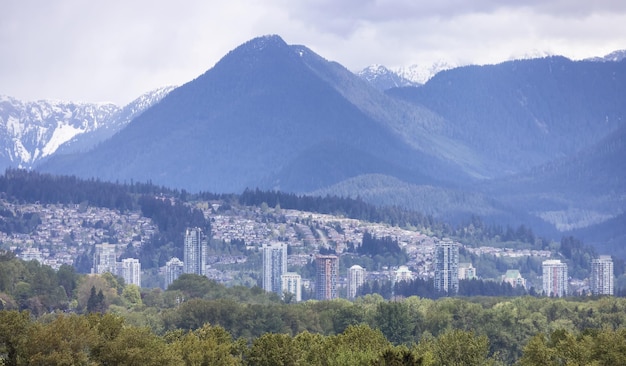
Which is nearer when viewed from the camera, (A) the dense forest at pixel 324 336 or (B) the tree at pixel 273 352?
(A) the dense forest at pixel 324 336

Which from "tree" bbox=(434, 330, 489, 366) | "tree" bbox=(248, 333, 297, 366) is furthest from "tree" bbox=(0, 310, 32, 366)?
"tree" bbox=(434, 330, 489, 366)

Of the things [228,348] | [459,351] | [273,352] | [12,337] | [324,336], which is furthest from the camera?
[324,336]

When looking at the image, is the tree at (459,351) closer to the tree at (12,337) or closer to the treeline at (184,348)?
the treeline at (184,348)

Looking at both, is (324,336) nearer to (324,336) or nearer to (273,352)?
(324,336)

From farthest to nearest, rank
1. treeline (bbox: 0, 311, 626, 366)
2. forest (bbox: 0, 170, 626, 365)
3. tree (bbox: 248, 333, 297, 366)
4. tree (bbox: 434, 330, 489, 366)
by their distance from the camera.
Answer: tree (bbox: 434, 330, 489, 366), tree (bbox: 248, 333, 297, 366), forest (bbox: 0, 170, 626, 365), treeline (bbox: 0, 311, 626, 366)

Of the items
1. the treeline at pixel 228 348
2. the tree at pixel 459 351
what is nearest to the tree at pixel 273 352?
the treeline at pixel 228 348

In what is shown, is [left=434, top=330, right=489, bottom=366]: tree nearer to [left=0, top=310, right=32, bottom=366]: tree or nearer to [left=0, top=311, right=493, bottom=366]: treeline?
[left=0, top=311, right=493, bottom=366]: treeline

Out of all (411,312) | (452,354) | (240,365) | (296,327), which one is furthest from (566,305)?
(240,365)

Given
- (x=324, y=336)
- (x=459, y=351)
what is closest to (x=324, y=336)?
(x=324, y=336)

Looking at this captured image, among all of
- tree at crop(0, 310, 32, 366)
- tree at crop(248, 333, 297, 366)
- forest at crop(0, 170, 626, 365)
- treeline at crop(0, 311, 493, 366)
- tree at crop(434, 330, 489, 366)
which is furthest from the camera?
tree at crop(434, 330, 489, 366)

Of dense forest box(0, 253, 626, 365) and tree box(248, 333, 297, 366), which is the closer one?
dense forest box(0, 253, 626, 365)

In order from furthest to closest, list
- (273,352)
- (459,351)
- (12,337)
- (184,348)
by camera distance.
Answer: (459,351) < (273,352) < (184,348) < (12,337)

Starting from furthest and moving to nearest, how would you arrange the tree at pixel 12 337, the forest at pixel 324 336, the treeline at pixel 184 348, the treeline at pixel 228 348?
the forest at pixel 324 336, the tree at pixel 12 337, the treeline at pixel 228 348, the treeline at pixel 184 348

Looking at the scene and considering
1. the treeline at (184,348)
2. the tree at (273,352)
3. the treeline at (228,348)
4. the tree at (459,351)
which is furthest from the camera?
the tree at (459,351)
